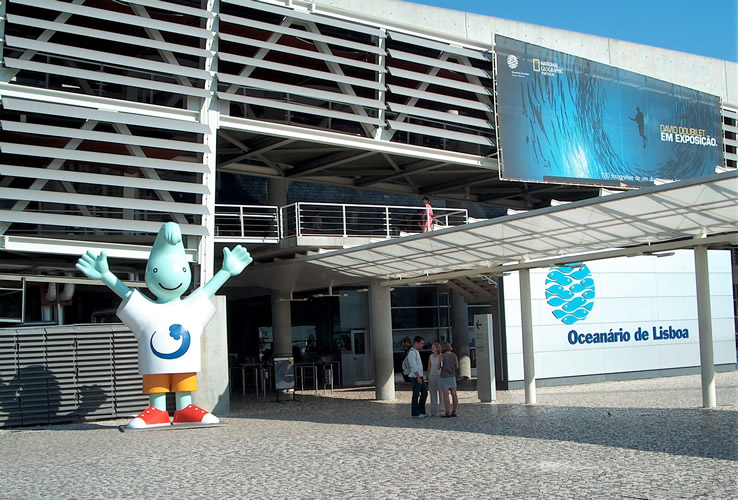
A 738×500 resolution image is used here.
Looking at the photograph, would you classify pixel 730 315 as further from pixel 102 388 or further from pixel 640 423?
pixel 102 388

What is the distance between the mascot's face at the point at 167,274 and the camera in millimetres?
15547

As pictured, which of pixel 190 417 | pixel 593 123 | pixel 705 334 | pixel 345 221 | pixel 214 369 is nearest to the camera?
pixel 705 334

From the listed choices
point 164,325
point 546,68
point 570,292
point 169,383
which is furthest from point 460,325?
point 164,325

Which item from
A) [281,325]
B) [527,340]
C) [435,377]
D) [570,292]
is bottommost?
[435,377]

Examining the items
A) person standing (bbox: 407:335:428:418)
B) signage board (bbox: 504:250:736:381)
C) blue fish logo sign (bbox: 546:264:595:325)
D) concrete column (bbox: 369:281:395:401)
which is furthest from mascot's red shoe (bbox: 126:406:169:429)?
blue fish logo sign (bbox: 546:264:595:325)

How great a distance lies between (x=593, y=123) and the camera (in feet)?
90.2

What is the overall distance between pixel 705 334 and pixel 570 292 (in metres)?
7.78

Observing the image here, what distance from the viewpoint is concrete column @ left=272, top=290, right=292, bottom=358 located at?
1036 inches

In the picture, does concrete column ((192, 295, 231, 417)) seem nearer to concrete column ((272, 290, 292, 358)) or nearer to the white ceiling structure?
the white ceiling structure

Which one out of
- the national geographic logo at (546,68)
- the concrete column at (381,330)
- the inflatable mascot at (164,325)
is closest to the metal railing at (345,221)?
the concrete column at (381,330)

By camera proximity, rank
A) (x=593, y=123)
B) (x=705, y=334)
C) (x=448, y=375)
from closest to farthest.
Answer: (x=705, y=334) → (x=448, y=375) → (x=593, y=123)

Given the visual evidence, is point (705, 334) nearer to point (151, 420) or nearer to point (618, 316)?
point (618, 316)

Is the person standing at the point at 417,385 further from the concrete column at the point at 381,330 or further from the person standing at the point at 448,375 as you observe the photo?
the concrete column at the point at 381,330

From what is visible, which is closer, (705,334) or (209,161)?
(705,334)
